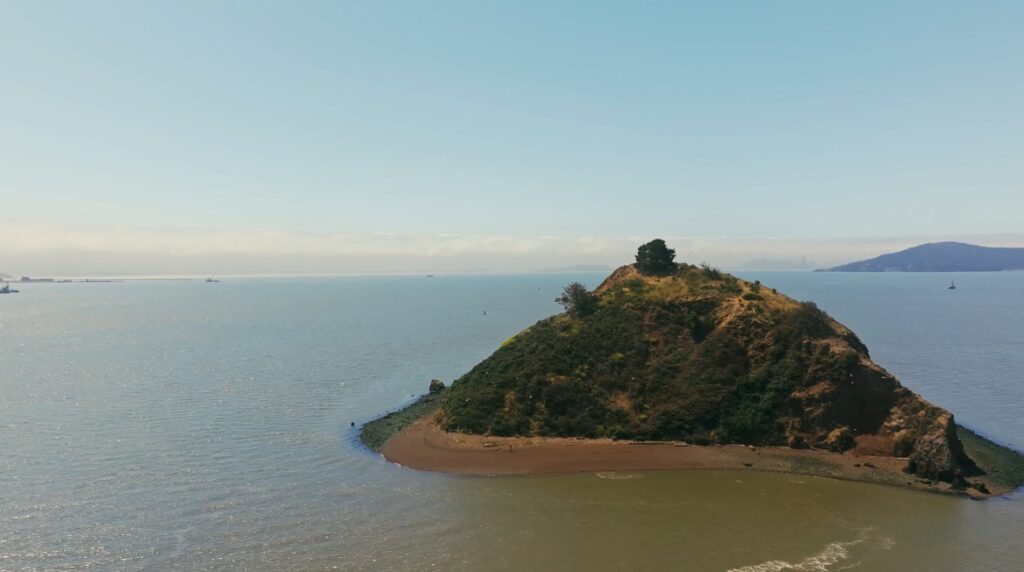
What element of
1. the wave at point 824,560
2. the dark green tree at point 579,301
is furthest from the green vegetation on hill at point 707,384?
the wave at point 824,560

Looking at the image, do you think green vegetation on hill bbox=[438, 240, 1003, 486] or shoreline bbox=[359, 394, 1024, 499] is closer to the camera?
shoreline bbox=[359, 394, 1024, 499]

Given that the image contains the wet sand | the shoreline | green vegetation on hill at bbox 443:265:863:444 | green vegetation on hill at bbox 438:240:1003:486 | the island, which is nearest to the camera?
the shoreline

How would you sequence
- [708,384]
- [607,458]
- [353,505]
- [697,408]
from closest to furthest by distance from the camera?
[353,505] → [607,458] → [697,408] → [708,384]

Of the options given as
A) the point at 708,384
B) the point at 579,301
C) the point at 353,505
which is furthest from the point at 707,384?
the point at 353,505

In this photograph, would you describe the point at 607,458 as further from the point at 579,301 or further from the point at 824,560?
the point at 579,301

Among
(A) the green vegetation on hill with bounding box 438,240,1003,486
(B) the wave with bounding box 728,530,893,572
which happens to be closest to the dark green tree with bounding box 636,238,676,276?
(A) the green vegetation on hill with bounding box 438,240,1003,486

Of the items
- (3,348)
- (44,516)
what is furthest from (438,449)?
(3,348)

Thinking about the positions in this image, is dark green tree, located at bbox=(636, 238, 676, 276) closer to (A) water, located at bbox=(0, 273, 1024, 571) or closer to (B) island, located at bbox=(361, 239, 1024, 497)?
(B) island, located at bbox=(361, 239, 1024, 497)
